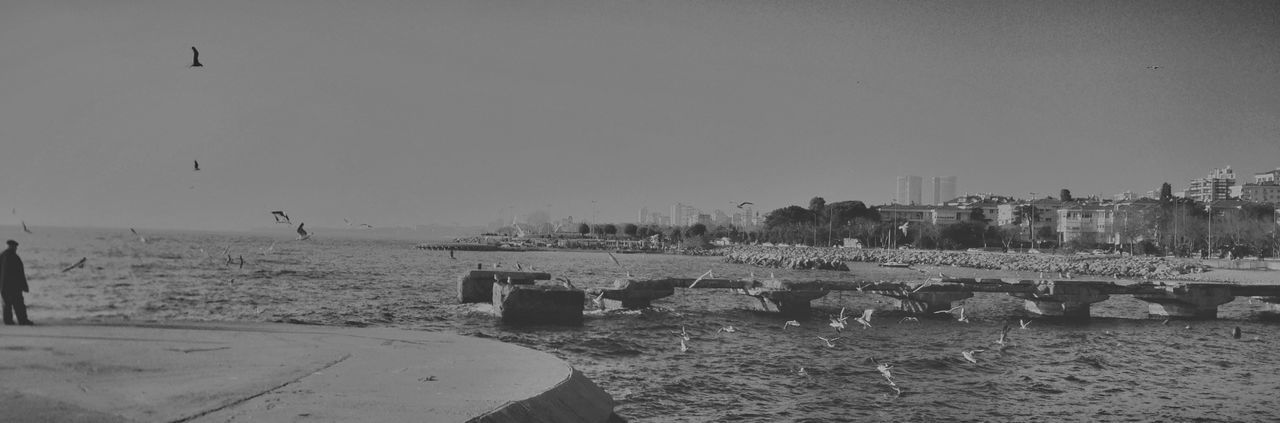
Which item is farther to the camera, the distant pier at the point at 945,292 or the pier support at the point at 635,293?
the distant pier at the point at 945,292

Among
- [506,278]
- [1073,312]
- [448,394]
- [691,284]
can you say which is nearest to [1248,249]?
[1073,312]

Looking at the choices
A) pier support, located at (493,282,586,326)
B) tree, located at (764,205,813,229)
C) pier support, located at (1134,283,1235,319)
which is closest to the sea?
pier support, located at (493,282,586,326)

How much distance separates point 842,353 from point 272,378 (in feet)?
52.3

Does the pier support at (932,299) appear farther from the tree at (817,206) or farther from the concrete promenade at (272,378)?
the tree at (817,206)

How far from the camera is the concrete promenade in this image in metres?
7.16

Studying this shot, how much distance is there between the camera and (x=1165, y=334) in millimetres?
28969

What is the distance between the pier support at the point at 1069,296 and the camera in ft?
112

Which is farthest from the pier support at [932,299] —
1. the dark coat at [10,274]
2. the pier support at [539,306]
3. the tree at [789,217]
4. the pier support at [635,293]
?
the tree at [789,217]

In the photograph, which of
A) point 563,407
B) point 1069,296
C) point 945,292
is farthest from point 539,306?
point 1069,296

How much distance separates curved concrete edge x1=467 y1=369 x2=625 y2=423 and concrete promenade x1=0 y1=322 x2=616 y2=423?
0.7 inches

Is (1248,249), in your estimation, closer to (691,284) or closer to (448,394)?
(691,284)

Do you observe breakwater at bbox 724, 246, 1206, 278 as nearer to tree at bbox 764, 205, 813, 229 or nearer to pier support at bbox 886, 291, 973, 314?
pier support at bbox 886, 291, 973, 314

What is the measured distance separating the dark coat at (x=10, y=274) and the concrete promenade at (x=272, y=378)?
1.28m

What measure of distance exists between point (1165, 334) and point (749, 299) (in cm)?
1830
